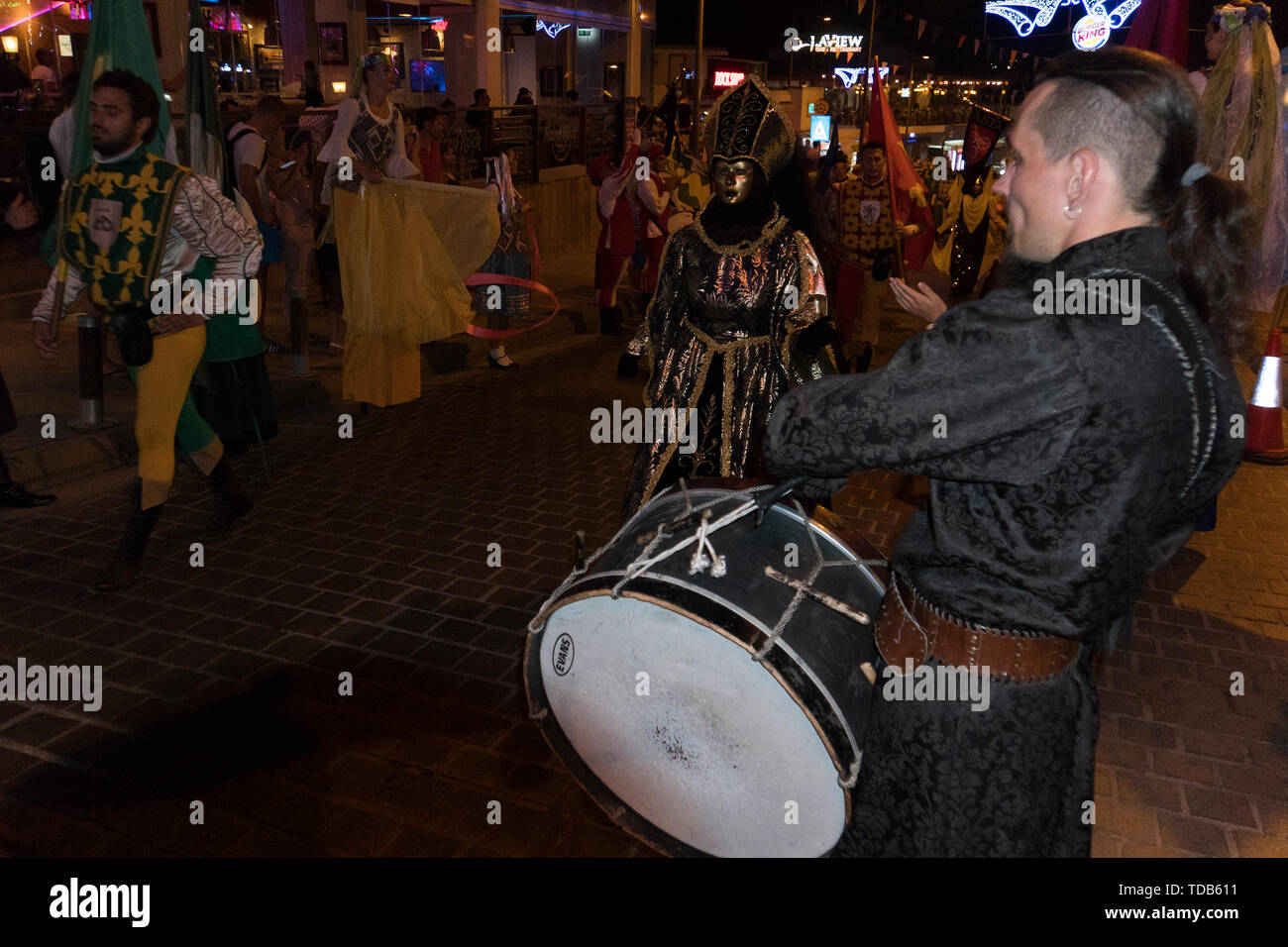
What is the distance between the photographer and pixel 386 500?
6082mm

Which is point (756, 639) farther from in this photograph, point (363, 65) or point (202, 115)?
point (363, 65)

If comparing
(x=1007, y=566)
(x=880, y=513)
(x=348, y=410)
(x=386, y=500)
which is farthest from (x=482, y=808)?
(x=348, y=410)

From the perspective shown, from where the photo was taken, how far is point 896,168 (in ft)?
28.8

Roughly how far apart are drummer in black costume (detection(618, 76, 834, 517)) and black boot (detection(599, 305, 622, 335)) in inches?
293

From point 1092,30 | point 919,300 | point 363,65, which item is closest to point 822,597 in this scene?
point 919,300

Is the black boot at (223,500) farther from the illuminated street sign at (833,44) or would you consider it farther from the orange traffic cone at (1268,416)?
the illuminated street sign at (833,44)

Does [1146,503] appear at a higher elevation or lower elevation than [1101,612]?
higher

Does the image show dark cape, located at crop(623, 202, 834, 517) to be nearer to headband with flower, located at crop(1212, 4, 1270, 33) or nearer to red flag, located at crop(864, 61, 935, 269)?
headband with flower, located at crop(1212, 4, 1270, 33)

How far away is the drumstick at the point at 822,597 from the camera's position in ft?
7.00

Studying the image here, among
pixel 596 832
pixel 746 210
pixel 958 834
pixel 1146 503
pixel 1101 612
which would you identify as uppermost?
pixel 746 210

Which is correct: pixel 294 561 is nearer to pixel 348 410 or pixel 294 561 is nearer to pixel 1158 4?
pixel 348 410

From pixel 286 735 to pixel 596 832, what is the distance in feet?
4.18

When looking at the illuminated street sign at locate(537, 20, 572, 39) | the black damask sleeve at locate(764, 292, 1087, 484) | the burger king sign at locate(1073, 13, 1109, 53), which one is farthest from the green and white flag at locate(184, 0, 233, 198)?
the illuminated street sign at locate(537, 20, 572, 39)

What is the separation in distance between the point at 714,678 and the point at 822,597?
29 centimetres
